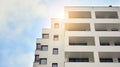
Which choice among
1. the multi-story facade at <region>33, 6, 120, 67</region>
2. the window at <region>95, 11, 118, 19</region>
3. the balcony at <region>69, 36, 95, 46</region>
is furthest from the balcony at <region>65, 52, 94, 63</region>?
the window at <region>95, 11, 118, 19</region>

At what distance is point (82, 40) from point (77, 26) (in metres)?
2.90

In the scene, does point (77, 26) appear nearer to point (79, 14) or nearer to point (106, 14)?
point (79, 14)

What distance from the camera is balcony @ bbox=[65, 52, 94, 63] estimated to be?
110 feet

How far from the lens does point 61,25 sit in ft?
119

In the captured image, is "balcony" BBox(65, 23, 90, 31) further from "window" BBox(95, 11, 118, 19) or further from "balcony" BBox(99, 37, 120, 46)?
"balcony" BBox(99, 37, 120, 46)

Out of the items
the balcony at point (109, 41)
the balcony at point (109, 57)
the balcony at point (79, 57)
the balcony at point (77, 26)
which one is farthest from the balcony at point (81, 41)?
the balcony at point (109, 57)

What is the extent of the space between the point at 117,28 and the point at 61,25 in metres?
9.85

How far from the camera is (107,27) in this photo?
37.4 meters

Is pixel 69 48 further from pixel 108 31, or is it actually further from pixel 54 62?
pixel 108 31

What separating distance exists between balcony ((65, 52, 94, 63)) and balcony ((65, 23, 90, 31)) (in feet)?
16.9

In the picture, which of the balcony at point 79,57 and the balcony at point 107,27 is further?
the balcony at point 107,27

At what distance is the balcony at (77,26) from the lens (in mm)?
36562

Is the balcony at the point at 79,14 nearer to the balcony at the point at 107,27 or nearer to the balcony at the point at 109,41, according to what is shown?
the balcony at the point at 107,27

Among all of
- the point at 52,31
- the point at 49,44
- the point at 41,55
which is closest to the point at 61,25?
the point at 52,31
